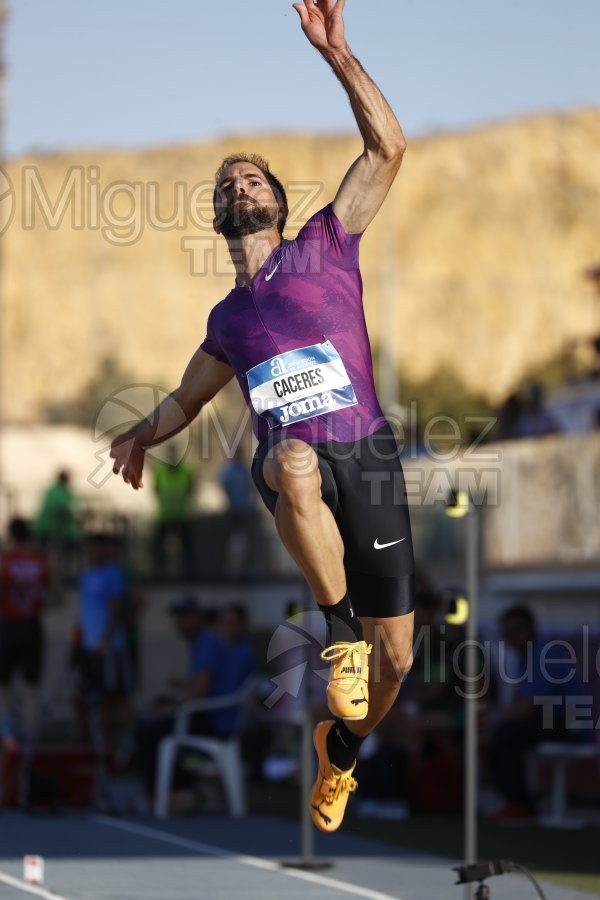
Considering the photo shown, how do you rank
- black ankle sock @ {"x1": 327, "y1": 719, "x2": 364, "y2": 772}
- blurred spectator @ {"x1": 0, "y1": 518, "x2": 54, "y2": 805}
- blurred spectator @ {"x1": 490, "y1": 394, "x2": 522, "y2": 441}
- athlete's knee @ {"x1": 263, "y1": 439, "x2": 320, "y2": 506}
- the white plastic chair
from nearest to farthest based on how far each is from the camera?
athlete's knee @ {"x1": 263, "y1": 439, "x2": 320, "y2": 506}
black ankle sock @ {"x1": 327, "y1": 719, "x2": 364, "y2": 772}
the white plastic chair
blurred spectator @ {"x1": 0, "y1": 518, "x2": 54, "y2": 805}
blurred spectator @ {"x1": 490, "y1": 394, "x2": 522, "y2": 441}

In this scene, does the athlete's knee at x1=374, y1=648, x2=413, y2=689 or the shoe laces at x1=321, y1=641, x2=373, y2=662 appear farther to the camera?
the athlete's knee at x1=374, y1=648, x2=413, y2=689

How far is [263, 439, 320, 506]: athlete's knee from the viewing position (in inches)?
202

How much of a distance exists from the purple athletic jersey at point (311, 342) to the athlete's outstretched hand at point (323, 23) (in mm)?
483

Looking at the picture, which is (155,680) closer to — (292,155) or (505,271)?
(505,271)

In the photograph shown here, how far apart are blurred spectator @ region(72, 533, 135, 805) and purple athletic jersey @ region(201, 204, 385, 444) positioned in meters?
7.56

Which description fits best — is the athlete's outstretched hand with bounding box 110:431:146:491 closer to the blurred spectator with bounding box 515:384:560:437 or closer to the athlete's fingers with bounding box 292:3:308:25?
the athlete's fingers with bounding box 292:3:308:25

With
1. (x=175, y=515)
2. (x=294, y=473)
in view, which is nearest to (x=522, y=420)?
(x=175, y=515)

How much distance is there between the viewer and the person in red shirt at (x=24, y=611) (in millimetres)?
13156

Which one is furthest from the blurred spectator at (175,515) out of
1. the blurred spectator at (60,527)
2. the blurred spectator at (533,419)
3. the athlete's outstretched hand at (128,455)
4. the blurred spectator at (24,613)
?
the athlete's outstretched hand at (128,455)

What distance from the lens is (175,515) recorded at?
61.3 feet

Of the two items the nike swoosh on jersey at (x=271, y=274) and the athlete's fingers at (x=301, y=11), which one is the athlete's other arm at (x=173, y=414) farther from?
the athlete's fingers at (x=301, y=11)

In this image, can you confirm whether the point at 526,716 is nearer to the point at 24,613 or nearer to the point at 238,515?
the point at 24,613

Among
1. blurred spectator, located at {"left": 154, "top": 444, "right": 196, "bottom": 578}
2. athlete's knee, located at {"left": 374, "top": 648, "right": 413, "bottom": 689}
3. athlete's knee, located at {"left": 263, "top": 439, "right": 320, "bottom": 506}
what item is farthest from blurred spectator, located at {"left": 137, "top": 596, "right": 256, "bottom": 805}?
athlete's knee, located at {"left": 263, "top": 439, "right": 320, "bottom": 506}

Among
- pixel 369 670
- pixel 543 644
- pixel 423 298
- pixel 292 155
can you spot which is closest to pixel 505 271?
pixel 423 298
